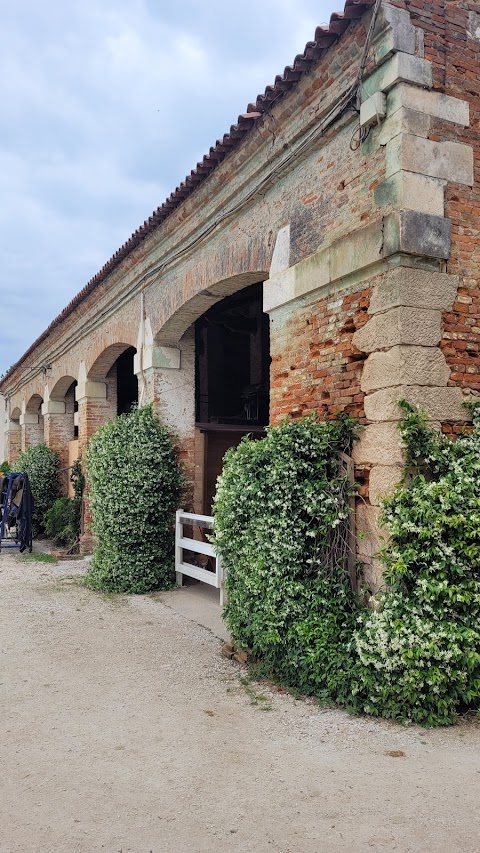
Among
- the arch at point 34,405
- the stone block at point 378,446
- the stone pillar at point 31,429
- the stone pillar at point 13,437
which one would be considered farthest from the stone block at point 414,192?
the stone pillar at point 13,437

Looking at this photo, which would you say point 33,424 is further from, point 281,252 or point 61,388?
point 281,252

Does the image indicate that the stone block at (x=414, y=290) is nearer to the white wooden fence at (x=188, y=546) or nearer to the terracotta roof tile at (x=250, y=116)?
the terracotta roof tile at (x=250, y=116)

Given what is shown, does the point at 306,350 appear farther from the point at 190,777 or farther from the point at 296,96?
the point at 190,777

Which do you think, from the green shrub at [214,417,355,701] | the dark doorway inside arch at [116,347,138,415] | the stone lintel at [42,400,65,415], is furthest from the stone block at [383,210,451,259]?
the stone lintel at [42,400,65,415]

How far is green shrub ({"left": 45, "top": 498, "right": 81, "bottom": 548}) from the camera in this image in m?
12.4

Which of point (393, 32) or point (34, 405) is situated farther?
point (34, 405)

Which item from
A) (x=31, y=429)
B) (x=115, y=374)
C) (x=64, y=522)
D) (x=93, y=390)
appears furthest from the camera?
(x=31, y=429)

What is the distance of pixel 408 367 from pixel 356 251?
3.42ft

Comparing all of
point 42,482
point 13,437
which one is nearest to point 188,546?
point 42,482

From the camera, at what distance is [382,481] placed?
4.35 m

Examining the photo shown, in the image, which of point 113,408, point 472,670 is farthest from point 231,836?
point 113,408

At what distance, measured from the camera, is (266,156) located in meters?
6.00

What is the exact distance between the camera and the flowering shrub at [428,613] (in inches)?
149

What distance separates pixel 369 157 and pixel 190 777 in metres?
4.38
